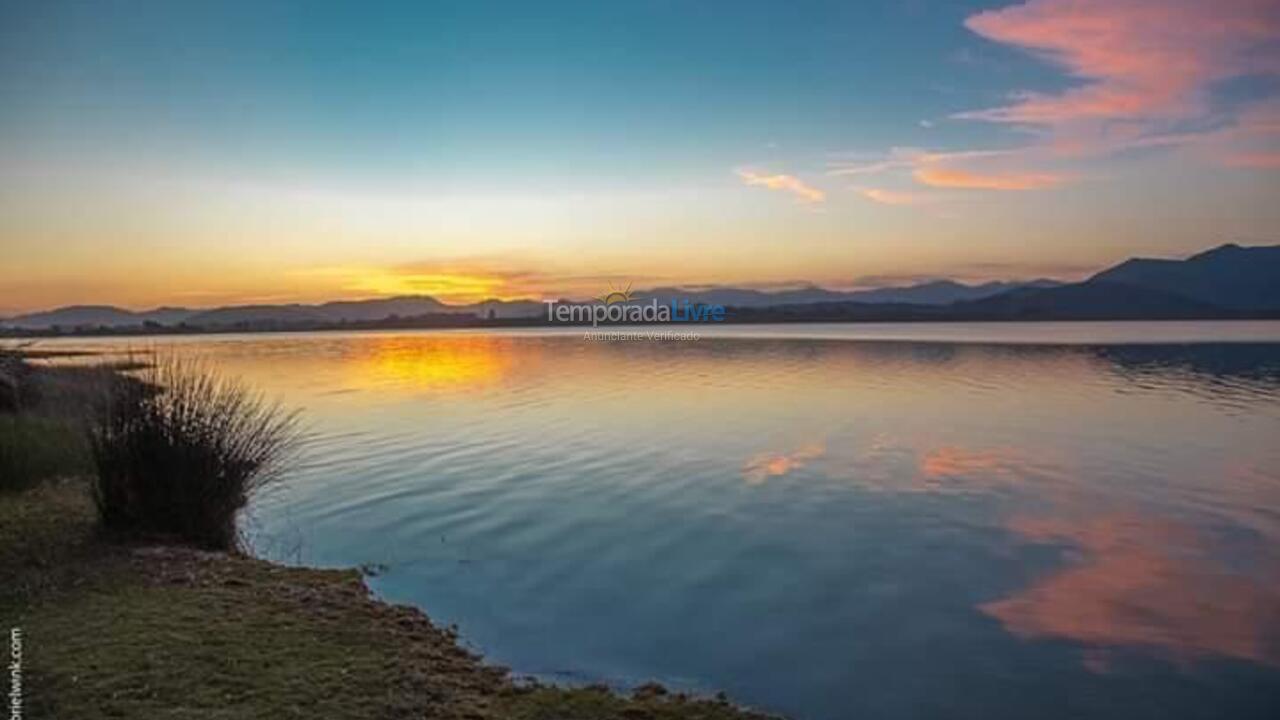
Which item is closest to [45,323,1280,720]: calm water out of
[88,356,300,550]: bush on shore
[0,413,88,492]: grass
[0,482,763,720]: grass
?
[0,482,763,720]: grass

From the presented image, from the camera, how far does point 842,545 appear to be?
13250 mm

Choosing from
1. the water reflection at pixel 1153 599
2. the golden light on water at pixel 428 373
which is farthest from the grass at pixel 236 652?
the golden light on water at pixel 428 373

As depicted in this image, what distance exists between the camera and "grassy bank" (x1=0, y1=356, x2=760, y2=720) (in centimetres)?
638

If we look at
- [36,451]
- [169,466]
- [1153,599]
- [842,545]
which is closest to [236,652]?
[169,466]

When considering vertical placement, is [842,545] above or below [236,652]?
below

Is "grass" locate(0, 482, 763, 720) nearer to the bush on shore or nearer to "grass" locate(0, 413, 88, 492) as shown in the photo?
the bush on shore

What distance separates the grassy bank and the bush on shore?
99 centimetres

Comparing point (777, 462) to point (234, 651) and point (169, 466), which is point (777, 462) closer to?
point (169, 466)

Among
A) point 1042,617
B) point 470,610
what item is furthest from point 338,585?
point 1042,617

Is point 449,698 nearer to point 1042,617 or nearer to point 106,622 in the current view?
point 106,622

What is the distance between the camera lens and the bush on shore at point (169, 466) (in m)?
11.5

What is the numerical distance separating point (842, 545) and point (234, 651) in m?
9.29

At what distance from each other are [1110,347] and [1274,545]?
71.8 meters

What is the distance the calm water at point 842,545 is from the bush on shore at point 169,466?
1657 millimetres
